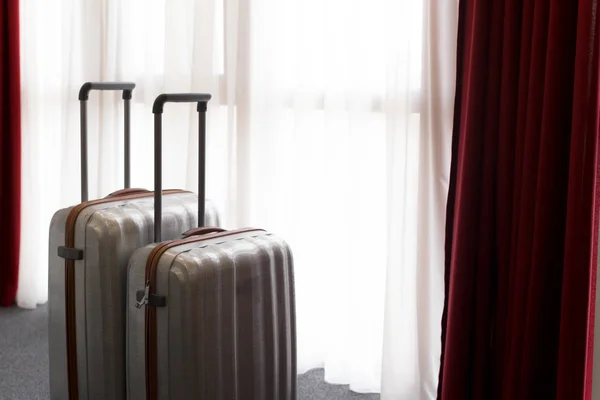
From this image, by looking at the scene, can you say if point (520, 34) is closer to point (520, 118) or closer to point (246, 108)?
point (520, 118)

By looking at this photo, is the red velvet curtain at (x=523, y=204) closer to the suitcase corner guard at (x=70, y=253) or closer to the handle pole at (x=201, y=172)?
the handle pole at (x=201, y=172)

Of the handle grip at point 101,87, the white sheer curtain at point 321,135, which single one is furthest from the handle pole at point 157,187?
the white sheer curtain at point 321,135

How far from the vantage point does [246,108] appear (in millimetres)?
2768

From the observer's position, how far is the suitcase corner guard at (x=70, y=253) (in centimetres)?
210

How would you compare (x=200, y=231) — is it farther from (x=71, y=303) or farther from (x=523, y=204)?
(x=523, y=204)

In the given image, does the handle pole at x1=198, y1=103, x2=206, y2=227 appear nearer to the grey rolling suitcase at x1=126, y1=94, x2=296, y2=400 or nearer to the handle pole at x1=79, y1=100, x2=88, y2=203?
the grey rolling suitcase at x1=126, y1=94, x2=296, y2=400

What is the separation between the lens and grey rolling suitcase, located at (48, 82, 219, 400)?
2.09m

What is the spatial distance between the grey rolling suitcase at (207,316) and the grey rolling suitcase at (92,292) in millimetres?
96

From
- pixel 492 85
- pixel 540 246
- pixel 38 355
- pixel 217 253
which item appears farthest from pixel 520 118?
pixel 38 355

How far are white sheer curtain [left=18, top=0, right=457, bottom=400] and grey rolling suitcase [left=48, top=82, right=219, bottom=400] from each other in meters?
0.67

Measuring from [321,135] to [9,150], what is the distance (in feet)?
4.79

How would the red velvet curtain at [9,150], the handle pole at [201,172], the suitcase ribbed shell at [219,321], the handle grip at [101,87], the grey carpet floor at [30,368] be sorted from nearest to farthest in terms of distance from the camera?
the suitcase ribbed shell at [219,321] → the handle pole at [201,172] → the handle grip at [101,87] → the grey carpet floor at [30,368] → the red velvet curtain at [9,150]

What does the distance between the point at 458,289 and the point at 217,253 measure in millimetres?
689

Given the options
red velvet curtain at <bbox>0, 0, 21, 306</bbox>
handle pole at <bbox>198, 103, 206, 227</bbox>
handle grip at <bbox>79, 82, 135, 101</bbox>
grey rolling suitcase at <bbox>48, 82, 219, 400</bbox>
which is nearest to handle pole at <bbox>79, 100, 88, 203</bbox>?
handle grip at <bbox>79, 82, 135, 101</bbox>
